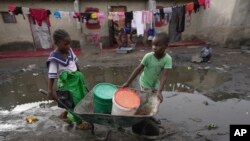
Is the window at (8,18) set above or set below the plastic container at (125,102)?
above

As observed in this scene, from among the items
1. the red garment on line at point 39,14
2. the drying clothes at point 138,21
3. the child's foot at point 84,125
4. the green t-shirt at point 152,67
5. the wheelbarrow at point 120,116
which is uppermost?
the red garment on line at point 39,14

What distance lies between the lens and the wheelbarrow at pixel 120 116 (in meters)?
2.95

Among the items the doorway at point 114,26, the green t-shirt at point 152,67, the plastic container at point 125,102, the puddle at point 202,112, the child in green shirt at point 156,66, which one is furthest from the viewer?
the doorway at point 114,26

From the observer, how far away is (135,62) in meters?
9.91

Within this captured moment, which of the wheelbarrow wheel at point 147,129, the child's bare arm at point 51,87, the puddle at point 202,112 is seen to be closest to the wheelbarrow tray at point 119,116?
the wheelbarrow wheel at point 147,129

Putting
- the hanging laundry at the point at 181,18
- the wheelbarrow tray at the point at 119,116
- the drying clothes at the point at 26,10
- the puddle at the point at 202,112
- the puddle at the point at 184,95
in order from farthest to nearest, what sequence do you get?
1. the hanging laundry at the point at 181,18
2. the drying clothes at the point at 26,10
3. the puddle at the point at 184,95
4. the puddle at the point at 202,112
5. the wheelbarrow tray at the point at 119,116

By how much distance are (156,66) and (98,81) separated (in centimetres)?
422

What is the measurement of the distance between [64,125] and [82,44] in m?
9.78

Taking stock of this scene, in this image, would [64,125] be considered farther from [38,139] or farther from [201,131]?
[201,131]

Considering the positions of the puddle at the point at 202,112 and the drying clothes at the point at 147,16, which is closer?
the puddle at the point at 202,112

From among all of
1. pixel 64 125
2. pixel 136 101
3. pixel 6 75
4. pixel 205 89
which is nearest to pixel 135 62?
pixel 205 89

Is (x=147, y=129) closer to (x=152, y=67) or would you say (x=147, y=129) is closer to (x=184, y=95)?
(x=152, y=67)

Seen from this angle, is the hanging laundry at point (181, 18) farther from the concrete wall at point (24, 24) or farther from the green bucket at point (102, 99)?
the green bucket at point (102, 99)

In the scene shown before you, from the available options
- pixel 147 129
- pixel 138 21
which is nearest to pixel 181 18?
pixel 138 21
